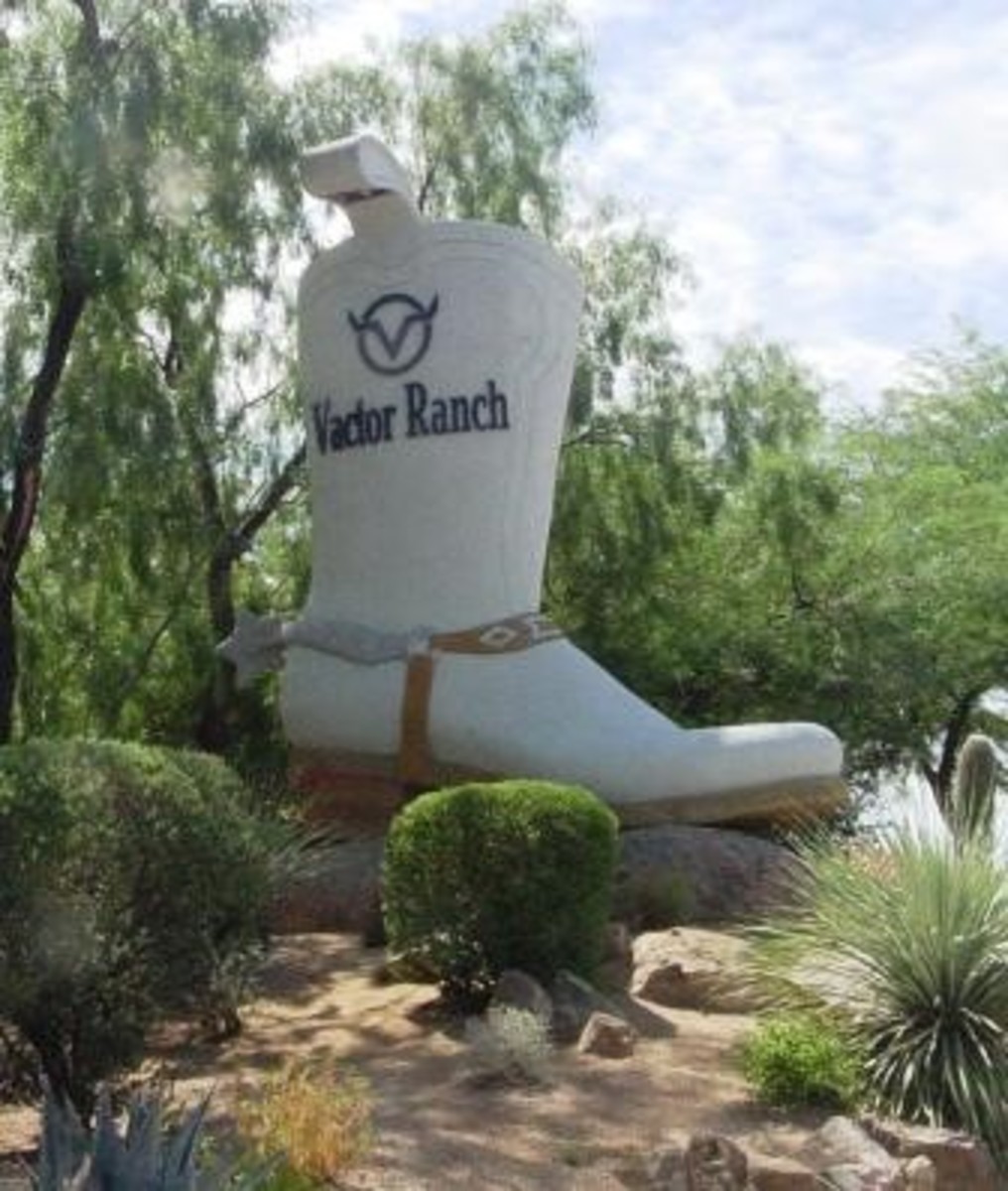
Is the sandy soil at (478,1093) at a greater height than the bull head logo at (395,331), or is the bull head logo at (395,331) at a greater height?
the bull head logo at (395,331)

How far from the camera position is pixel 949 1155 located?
6934 millimetres

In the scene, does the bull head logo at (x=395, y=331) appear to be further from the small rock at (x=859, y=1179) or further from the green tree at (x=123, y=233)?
the small rock at (x=859, y=1179)

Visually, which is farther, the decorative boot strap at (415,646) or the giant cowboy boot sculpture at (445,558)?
the decorative boot strap at (415,646)

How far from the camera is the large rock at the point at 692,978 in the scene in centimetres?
883

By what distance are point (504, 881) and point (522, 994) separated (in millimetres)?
543

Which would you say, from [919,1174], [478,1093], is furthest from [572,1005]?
[919,1174]

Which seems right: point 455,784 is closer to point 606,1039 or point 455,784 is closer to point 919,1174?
point 606,1039

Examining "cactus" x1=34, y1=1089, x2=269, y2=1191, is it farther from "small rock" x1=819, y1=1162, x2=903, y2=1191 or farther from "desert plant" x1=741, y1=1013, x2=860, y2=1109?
"desert plant" x1=741, y1=1013, x2=860, y2=1109

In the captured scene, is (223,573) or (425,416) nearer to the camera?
(425,416)

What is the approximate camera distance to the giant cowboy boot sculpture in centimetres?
1163

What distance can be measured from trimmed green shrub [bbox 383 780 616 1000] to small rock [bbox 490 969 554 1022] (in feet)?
0.73

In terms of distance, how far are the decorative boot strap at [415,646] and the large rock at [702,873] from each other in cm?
156

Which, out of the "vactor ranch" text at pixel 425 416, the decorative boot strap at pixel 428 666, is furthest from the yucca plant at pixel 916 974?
the "vactor ranch" text at pixel 425 416

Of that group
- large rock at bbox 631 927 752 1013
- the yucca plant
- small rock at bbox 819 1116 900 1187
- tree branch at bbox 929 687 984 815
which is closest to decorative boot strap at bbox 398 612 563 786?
large rock at bbox 631 927 752 1013
